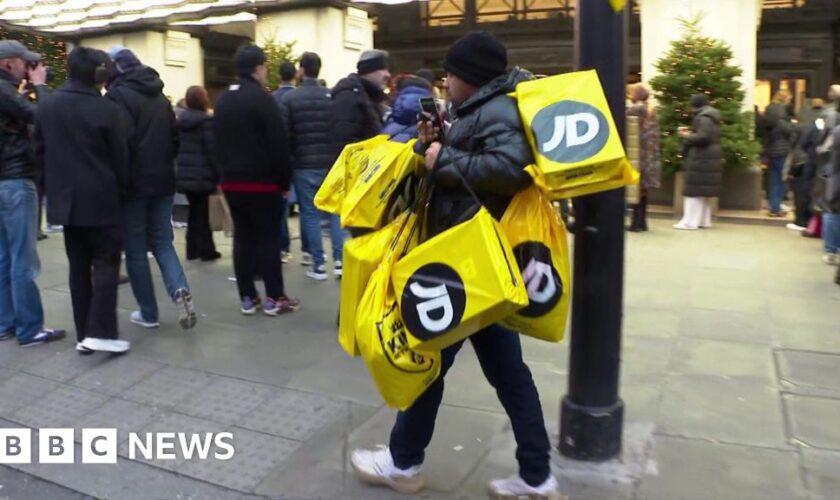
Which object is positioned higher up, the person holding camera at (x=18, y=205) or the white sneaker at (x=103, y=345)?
the person holding camera at (x=18, y=205)

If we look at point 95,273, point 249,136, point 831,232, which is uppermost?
point 249,136

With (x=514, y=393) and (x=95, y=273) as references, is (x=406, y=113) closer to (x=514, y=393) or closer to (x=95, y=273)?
(x=95, y=273)

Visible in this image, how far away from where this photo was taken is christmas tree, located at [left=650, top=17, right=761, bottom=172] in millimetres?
10531

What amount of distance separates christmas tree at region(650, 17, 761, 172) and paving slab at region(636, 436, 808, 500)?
762cm

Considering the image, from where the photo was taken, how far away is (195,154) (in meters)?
7.57

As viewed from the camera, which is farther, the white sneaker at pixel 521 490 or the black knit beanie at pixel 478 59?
the white sneaker at pixel 521 490

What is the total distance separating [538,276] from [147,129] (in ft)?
12.3

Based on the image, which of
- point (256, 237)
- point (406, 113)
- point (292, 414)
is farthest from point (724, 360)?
point (256, 237)

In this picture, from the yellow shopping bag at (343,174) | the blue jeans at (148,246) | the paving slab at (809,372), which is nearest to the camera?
the yellow shopping bag at (343,174)

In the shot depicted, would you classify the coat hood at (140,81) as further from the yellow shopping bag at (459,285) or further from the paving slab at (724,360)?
the paving slab at (724,360)

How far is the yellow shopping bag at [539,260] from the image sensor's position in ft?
9.52

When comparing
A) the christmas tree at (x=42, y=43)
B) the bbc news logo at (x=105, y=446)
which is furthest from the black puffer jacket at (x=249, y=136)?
the christmas tree at (x=42, y=43)

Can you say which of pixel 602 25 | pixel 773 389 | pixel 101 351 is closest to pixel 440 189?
pixel 602 25

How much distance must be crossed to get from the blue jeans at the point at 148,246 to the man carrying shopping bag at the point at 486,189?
118 inches
